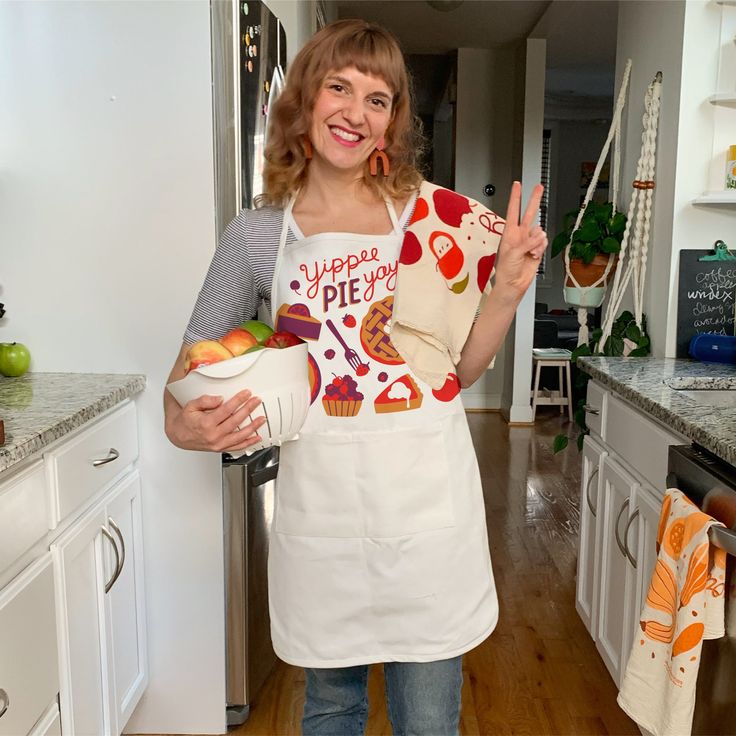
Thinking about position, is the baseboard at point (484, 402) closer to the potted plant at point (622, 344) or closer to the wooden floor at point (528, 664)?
the wooden floor at point (528, 664)

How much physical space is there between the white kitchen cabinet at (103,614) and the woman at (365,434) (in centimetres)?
45

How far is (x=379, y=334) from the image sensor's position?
44.8 inches

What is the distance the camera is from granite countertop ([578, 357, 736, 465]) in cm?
140

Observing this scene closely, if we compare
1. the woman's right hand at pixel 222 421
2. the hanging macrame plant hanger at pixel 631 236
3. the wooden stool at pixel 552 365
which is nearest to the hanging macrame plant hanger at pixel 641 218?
the hanging macrame plant hanger at pixel 631 236

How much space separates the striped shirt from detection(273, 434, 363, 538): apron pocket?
231 millimetres

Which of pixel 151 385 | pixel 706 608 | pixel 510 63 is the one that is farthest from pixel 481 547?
pixel 510 63

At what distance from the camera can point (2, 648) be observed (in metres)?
1.11

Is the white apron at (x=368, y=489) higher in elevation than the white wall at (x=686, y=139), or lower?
lower

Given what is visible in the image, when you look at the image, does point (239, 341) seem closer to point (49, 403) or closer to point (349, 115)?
point (349, 115)

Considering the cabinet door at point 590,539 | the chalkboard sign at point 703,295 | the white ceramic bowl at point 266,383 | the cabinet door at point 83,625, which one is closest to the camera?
the white ceramic bowl at point 266,383

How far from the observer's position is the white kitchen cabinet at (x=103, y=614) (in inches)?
54.6

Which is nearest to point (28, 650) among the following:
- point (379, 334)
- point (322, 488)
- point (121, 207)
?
point (322, 488)

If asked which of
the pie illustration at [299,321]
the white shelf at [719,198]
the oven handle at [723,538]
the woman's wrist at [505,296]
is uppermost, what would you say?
the white shelf at [719,198]

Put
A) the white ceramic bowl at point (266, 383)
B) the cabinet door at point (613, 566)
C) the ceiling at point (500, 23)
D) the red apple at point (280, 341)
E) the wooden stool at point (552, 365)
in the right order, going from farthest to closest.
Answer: the wooden stool at point (552, 365)
the ceiling at point (500, 23)
the cabinet door at point (613, 566)
the red apple at point (280, 341)
the white ceramic bowl at point (266, 383)
